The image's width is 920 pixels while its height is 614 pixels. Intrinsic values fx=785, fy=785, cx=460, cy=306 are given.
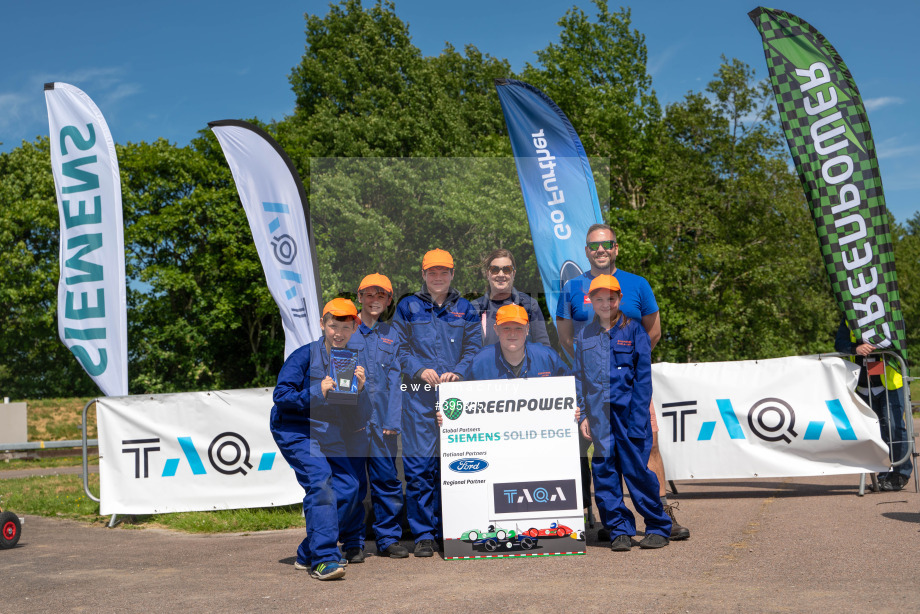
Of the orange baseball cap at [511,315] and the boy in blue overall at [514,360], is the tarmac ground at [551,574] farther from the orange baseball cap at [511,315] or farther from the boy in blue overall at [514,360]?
the orange baseball cap at [511,315]

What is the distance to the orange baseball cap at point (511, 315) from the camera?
576 centimetres

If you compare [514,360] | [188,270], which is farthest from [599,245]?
[188,270]

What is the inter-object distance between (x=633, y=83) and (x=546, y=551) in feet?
98.8

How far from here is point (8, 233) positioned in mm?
34750

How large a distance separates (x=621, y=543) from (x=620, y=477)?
0.49 metres

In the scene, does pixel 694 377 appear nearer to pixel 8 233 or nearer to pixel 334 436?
pixel 334 436

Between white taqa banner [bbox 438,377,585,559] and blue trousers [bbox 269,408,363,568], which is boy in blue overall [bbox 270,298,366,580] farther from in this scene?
white taqa banner [bbox 438,377,585,559]

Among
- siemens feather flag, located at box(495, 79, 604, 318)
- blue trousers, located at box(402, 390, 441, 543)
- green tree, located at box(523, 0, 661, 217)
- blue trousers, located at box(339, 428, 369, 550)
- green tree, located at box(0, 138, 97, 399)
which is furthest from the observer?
green tree, located at box(0, 138, 97, 399)

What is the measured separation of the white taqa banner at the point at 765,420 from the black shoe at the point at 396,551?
3.63m

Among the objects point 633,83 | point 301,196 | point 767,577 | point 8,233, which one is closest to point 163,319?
point 8,233

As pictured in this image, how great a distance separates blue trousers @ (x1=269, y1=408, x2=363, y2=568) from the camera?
17.5 feet

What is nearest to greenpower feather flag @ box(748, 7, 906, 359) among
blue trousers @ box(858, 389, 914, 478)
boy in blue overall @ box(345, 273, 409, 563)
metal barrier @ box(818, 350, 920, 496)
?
metal barrier @ box(818, 350, 920, 496)

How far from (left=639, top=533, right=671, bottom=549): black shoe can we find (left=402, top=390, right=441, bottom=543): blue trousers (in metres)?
1.59

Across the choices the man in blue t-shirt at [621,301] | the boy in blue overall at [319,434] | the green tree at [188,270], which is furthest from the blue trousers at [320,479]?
the green tree at [188,270]
